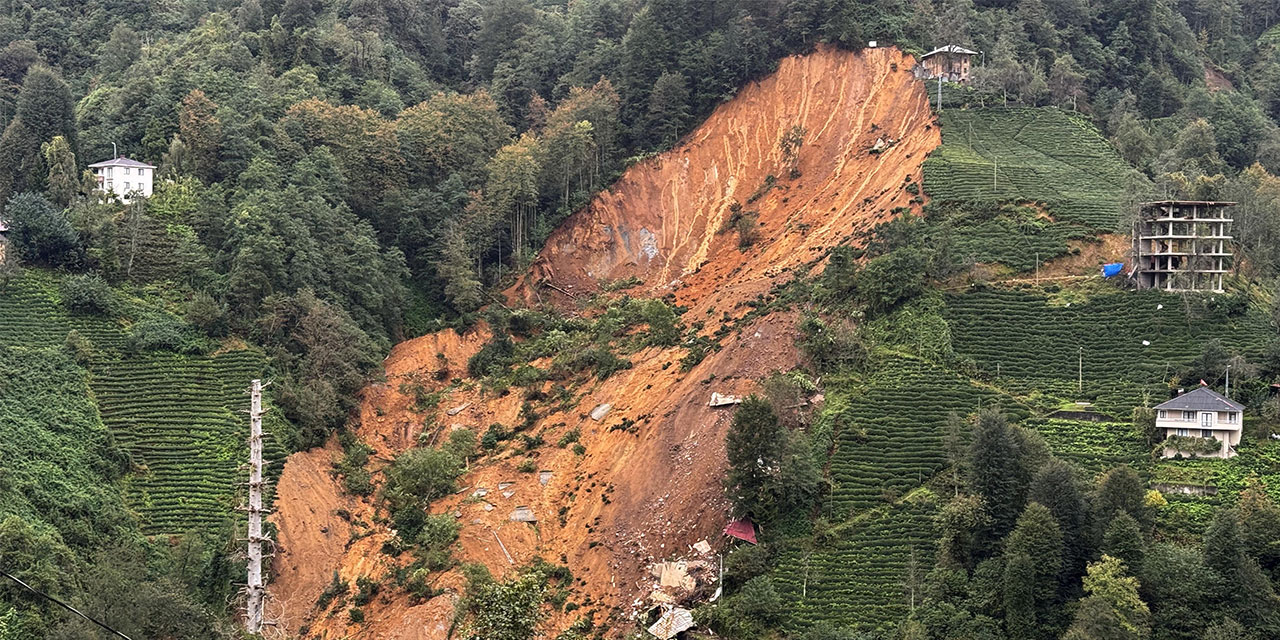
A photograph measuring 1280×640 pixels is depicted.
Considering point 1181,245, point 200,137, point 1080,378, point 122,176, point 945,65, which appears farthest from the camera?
point 945,65

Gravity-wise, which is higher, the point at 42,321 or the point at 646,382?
the point at 42,321

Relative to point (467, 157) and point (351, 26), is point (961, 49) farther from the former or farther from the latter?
point (351, 26)

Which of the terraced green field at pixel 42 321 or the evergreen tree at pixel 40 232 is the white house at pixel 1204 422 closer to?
the terraced green field at pixel 42 321

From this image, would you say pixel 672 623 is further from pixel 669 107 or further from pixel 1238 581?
pixel 669 107

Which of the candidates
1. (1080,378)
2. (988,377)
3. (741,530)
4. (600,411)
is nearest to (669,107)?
(600,411)

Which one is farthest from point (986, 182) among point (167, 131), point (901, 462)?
point (167, 131)

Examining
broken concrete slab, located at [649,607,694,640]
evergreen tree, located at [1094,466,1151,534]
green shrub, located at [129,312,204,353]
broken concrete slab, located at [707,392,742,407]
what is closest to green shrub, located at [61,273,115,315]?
green shrub, located at [129,312,204,353]

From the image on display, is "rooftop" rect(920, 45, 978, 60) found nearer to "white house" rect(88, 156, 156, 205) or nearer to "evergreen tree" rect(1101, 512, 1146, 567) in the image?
"evergreen tree" rect(1101, 512, 1146, 567)

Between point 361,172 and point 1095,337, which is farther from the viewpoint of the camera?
point 361,172
